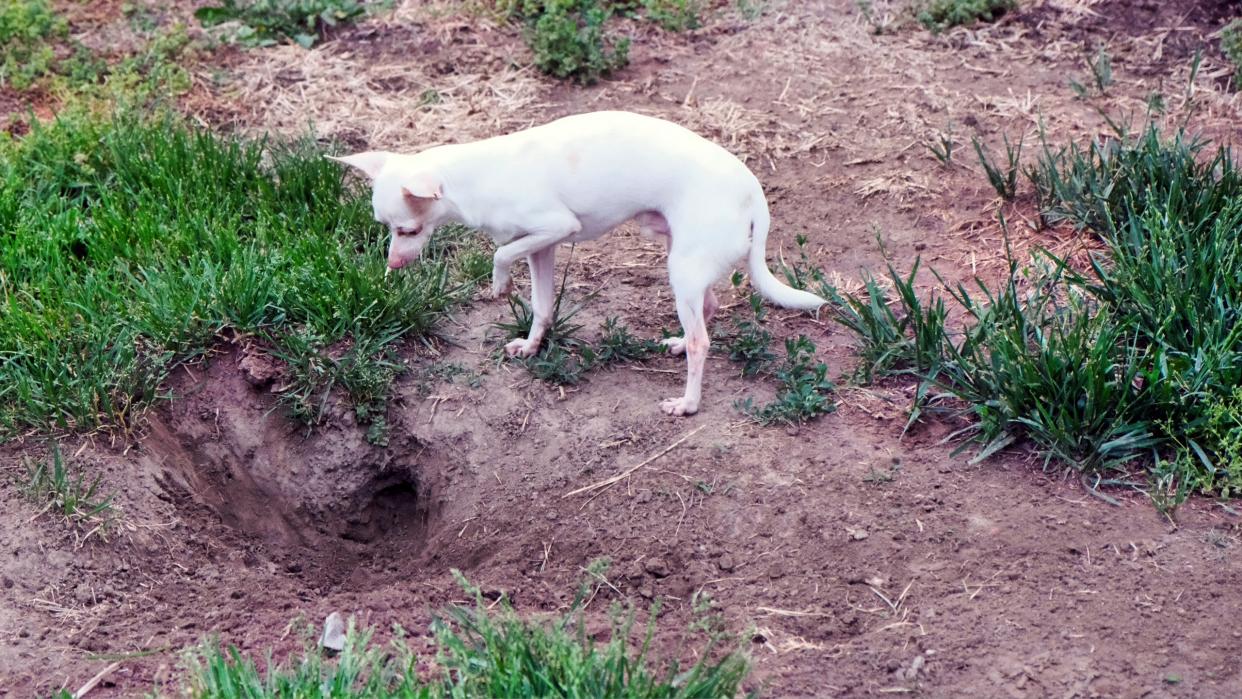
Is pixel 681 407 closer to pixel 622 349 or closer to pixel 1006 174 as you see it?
pixel 622 349

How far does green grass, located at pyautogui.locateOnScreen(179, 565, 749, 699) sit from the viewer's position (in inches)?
117

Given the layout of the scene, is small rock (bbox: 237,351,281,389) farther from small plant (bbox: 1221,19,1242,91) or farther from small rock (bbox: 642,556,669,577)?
small plant (bbox: 1221,19,1242,91)

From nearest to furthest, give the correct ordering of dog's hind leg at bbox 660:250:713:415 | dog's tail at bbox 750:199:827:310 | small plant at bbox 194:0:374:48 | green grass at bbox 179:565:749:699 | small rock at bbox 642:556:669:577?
green grass at bbox 179:565:749:699, small rock at bbox 642:556:669:577, dog's hind leg at bbox 660:250:713:415, dog's tail at bbox 750:199:827:310, small plant at bbox 194:0:374:48

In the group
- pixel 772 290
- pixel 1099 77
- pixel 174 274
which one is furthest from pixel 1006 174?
pixel 174 274

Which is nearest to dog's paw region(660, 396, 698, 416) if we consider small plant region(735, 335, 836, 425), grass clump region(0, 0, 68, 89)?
small plant region(735, 335, 836, 425)

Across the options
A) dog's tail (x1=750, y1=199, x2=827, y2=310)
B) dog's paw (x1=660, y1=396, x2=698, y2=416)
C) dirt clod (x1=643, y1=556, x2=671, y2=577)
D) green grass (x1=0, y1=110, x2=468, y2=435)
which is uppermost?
dog's tail (x1=750, y1=199, x2=827, y2=310)

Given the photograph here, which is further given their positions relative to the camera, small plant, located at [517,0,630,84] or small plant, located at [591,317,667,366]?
small plant, located at [517,0,630,84]

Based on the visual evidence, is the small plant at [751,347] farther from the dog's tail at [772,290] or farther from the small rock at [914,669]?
the small rock at [914,669]

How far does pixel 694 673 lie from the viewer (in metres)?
2.99

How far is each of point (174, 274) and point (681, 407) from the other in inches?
82.6

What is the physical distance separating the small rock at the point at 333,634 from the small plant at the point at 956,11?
16.9 feet

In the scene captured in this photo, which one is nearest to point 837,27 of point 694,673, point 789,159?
point 789,159

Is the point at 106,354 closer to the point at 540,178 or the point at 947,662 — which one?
the point at 540,178

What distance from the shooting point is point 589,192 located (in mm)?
4250
